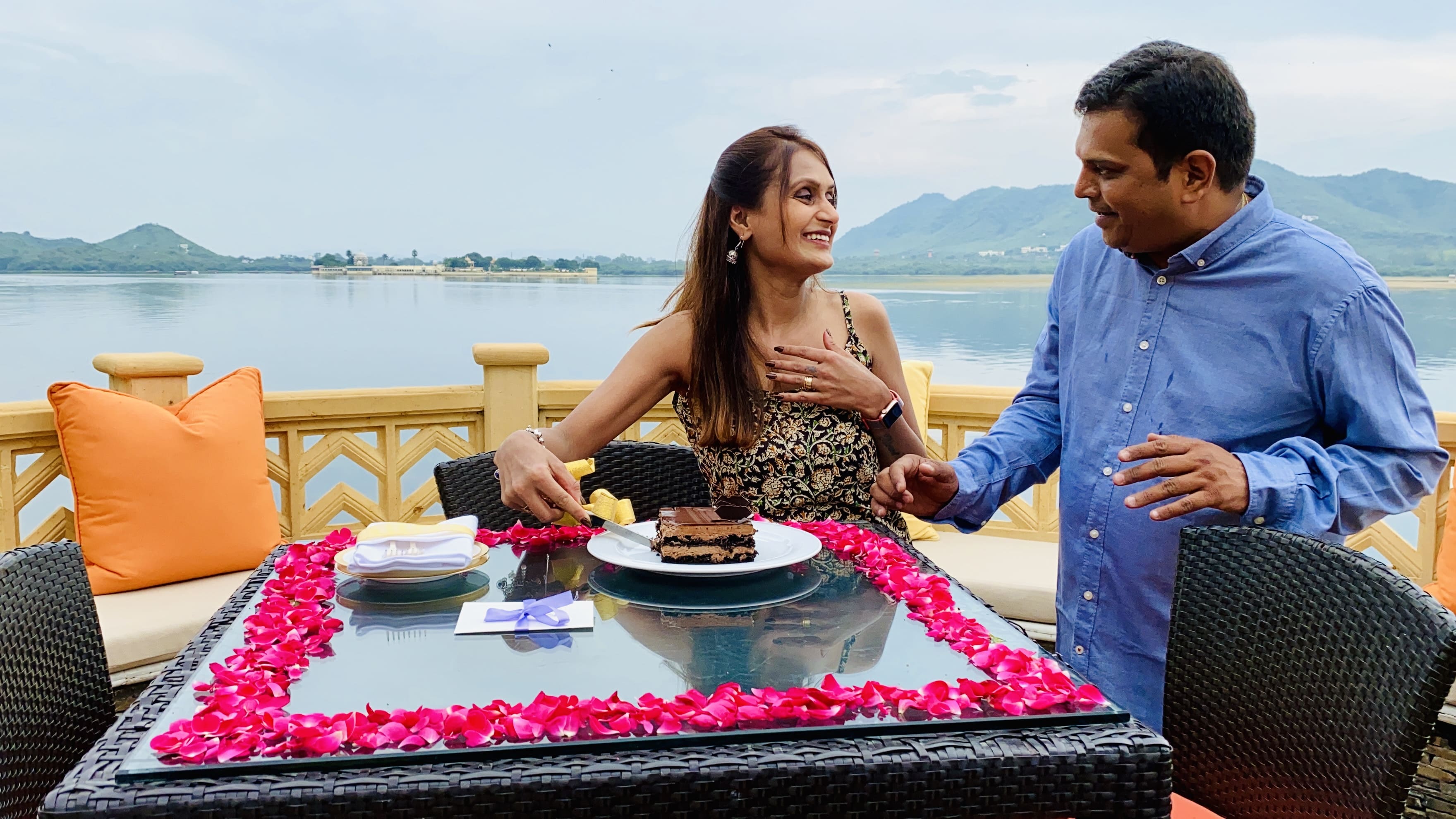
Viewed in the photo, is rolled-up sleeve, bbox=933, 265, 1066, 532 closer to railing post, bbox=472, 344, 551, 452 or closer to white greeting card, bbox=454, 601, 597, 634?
white greeting card, bbox=454, 601, 597, 634

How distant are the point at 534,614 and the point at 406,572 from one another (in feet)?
0.96

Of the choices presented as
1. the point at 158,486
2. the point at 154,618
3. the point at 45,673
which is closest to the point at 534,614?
the point at 45,673

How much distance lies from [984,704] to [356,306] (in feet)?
11.2

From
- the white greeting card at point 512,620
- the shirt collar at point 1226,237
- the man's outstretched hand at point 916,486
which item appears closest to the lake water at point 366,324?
the man's outstretched hand at point 916,486

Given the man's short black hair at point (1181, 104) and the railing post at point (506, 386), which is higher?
the man's short black hair at point (1181, 104)

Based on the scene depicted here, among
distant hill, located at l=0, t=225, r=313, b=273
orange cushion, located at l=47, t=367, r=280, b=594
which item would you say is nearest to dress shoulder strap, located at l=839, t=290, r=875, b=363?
orange cushion, located at l=47, t=367, r=280, b=594

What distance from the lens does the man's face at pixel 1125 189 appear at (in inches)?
61.2

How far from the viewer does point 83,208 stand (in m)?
4.25

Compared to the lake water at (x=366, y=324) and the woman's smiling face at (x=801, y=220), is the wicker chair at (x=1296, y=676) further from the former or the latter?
the lake water at (x=366, y=324)

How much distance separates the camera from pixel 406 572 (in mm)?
1483

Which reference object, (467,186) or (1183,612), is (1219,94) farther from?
(467,186)

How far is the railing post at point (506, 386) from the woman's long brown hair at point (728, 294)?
1.38m

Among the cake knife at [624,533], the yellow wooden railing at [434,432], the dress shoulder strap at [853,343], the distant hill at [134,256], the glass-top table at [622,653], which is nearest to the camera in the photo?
the glass-top table at [622,653]

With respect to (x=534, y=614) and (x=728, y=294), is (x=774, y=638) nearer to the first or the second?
(x=534, y=614)
